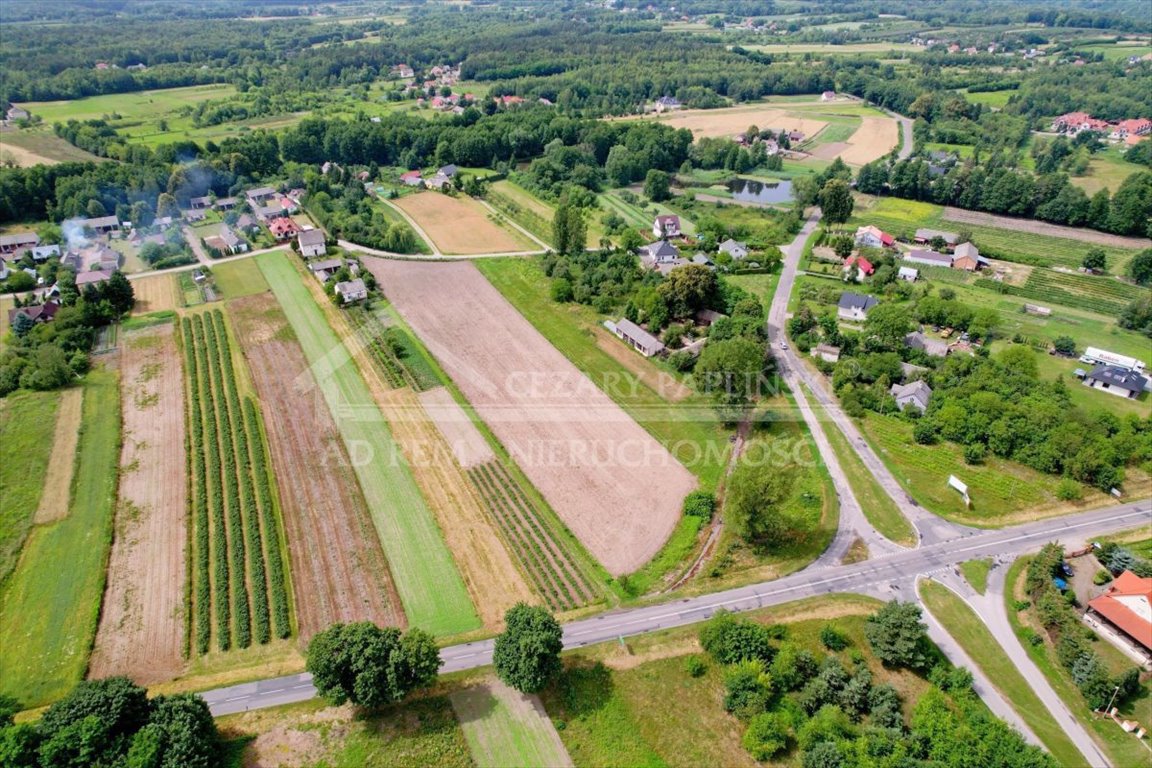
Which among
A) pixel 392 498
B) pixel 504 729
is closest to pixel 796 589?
pixel 504 729

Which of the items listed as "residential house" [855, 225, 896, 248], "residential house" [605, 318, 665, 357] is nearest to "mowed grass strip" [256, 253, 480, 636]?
"residential house" [605, 318, 665, 357]

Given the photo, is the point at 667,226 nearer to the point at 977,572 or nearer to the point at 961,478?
the point at 961,478

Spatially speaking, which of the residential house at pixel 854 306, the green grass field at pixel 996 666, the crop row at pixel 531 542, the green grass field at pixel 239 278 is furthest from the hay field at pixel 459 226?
the green grass field at pixel 996 666

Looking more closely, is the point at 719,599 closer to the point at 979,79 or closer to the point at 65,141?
the point at 65,141

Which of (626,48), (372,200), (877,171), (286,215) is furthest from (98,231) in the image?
(626,48)

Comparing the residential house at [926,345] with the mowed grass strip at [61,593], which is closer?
the mowed grass strip at [61,593]

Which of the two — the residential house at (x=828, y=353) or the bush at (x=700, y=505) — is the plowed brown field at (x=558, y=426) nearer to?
the bush at (x=700, y=505)
